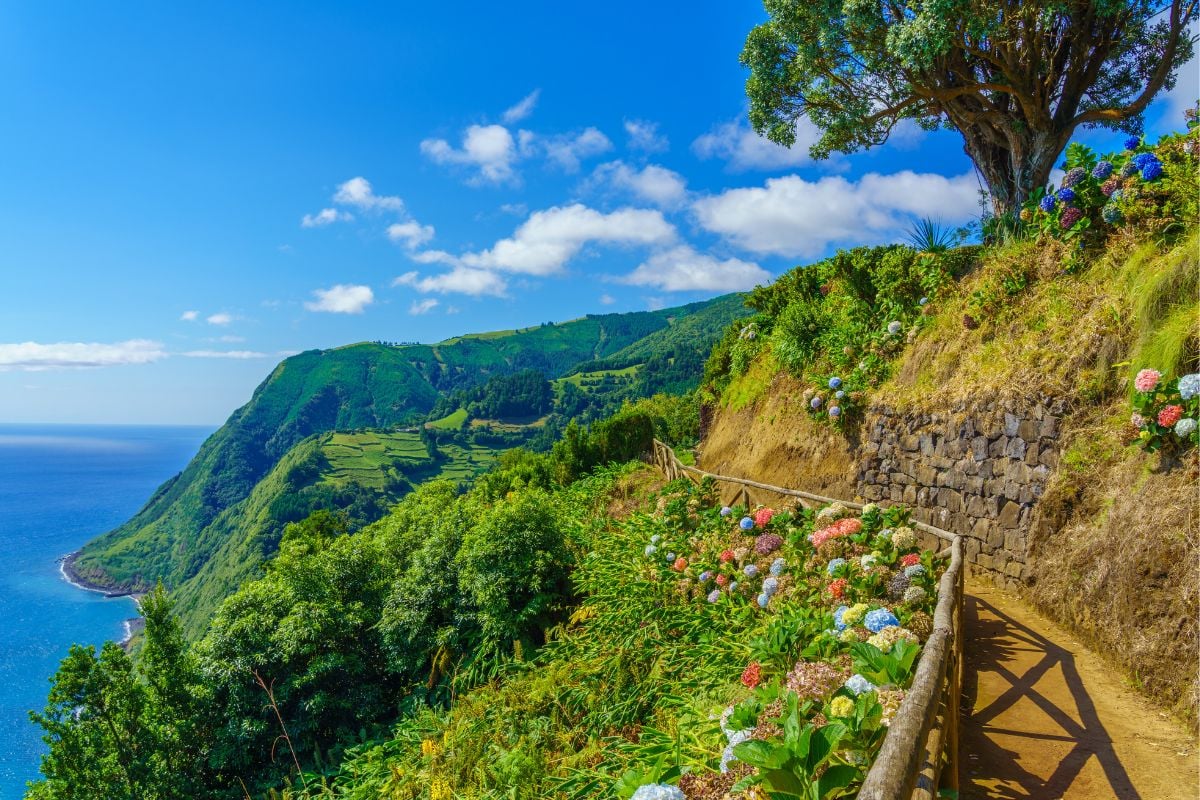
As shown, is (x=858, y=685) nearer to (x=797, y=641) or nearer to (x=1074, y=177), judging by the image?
(x=797, y=641)

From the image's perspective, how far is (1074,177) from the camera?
23.1ft

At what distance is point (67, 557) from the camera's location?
135375 mm

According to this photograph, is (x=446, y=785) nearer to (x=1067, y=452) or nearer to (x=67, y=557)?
(x=1067, y=452)

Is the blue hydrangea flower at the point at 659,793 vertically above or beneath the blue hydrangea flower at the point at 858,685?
beneath

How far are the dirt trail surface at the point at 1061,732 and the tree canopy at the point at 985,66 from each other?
847cm

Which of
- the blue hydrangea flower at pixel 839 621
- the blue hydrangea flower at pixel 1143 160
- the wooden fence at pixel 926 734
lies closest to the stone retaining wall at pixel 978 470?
the blue hydrangea flower at pixel 1143 160

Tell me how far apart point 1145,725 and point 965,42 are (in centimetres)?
1026

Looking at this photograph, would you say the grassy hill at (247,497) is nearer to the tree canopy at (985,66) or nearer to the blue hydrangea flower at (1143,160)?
the tree canopy at (985,66)

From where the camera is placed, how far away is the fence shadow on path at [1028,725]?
319 cm

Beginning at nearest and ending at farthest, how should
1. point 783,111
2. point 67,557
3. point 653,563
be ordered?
point 653,563 → point 783,111 → point 67,557

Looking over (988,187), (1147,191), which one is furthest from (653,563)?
(988,187)

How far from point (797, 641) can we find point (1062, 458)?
12.4 ft

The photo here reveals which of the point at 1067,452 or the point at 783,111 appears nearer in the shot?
the point at 1067,452

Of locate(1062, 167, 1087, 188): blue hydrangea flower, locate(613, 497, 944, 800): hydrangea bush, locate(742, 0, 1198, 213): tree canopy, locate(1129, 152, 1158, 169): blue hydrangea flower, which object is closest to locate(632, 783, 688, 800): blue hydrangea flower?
locate(613, 497, 944, 800): hydrangea bush
